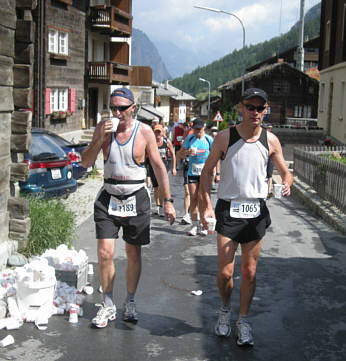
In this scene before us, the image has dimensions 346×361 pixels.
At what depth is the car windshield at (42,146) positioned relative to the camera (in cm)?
1126

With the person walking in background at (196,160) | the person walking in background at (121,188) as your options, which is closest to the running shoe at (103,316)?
the person walking in background at (121,188)

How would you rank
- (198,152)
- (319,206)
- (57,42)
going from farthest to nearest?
(57,42), (319,206), (198,152)

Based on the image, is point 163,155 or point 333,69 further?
point 333,69

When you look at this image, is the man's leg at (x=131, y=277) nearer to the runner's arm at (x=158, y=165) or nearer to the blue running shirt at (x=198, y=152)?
the runner's arm at (x=158, y=165)

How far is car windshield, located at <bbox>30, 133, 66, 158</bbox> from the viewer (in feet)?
36.9

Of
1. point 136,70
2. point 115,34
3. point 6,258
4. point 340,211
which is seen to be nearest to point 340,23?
point 115,34

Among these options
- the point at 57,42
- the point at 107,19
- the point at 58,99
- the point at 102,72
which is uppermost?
the point at 107,19

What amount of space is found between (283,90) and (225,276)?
61.9m

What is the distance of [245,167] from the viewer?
4.89m

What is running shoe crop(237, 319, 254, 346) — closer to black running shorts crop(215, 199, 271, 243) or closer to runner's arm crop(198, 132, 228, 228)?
black running shorts crop(215, 199, 271, 243)

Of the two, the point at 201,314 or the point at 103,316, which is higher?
the point at 103,316

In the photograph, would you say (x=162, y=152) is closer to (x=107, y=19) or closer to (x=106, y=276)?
(x=106, y=276)

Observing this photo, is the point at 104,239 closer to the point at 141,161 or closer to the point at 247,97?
the point at 141,161

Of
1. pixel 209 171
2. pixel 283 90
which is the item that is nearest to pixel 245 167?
pixel 209 171
